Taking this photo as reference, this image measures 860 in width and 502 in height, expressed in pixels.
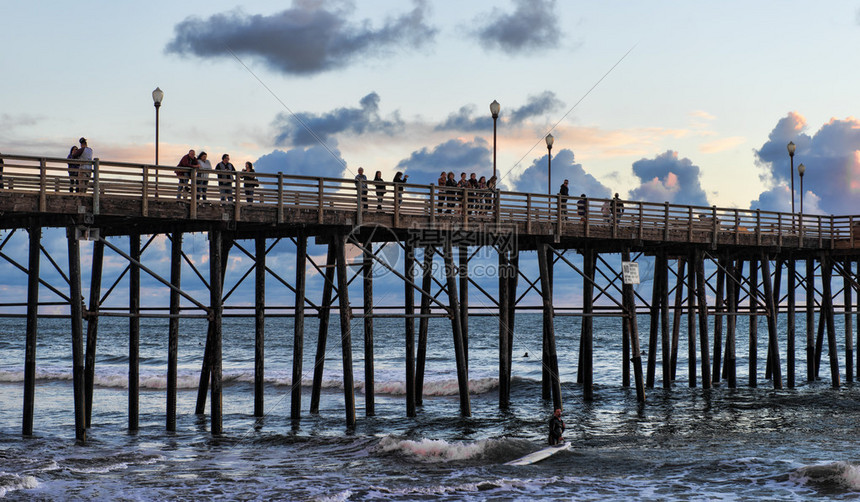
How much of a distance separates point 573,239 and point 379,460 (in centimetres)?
1088

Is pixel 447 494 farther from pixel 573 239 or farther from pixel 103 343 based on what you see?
pixel 103 343

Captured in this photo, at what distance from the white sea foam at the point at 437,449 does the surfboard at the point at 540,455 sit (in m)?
1.09

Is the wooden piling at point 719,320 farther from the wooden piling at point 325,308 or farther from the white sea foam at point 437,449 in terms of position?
the white sea foam at point 437,449

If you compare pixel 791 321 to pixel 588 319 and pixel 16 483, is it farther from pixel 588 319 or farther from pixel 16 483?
pixel 16 483

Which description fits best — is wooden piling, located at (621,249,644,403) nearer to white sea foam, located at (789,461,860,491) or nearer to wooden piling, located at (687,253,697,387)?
wooden piling, located at (687,253,697,387)

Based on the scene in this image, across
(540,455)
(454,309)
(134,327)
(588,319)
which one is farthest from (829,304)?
(134,327)

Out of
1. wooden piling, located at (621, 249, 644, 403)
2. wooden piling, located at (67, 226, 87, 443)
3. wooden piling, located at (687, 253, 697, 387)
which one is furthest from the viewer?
wooden piling, located at (687, 253, 697, 387)

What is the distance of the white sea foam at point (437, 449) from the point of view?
20562 mm

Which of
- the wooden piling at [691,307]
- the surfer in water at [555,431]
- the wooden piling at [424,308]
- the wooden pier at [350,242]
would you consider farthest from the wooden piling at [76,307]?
the wooden piling at [691,307]

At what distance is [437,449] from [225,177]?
27.5 feet

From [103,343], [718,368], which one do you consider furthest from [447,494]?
[103,343]

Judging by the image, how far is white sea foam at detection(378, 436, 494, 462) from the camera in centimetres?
2056

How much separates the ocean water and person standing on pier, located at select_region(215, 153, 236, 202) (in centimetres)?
582

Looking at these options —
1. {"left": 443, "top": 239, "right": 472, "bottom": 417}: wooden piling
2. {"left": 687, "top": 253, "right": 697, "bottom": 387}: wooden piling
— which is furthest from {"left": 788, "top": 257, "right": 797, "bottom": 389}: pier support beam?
{"left": 443, "top": 239, "right": 472, "bottom": 417}: wooden piling
